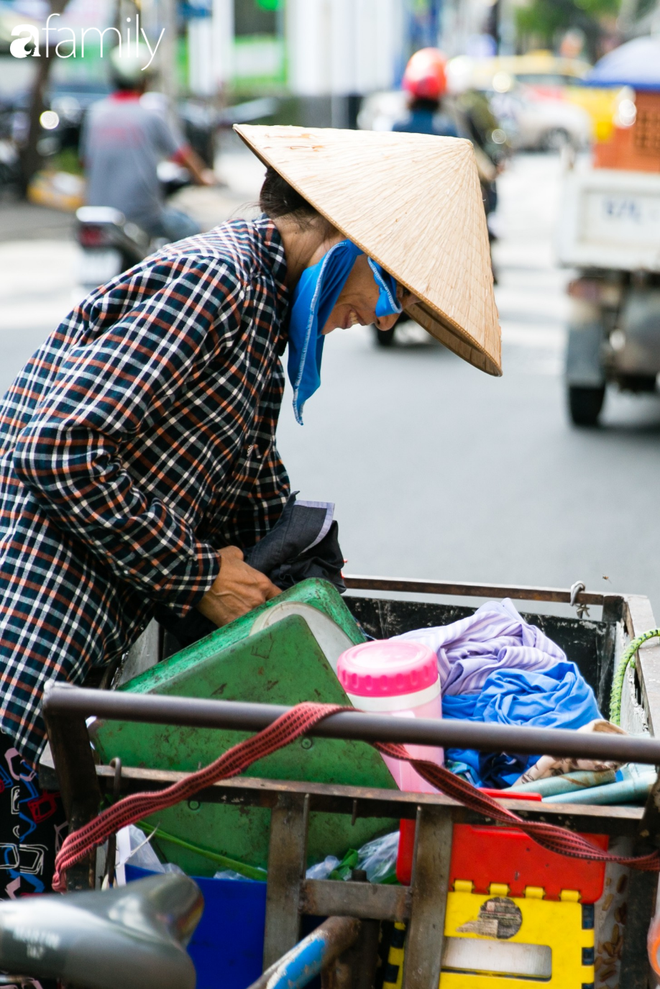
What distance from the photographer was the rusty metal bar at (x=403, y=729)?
1363mm

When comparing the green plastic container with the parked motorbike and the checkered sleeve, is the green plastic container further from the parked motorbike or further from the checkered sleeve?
the parked motorbike

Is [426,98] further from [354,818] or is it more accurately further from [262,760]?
[354,818]

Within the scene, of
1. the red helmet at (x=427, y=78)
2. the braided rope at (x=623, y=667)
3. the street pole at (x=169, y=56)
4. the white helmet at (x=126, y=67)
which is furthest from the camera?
the street pole at (x=169, y=56)

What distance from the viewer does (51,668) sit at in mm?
1733

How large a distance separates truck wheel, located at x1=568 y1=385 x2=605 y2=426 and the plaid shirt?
206 inches

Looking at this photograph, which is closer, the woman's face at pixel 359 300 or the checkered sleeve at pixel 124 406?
the checkered sleeve at pixel 124 406

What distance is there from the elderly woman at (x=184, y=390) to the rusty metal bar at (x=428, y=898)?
1.92ft

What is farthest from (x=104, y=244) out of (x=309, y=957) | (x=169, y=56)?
(x=169, y=56)

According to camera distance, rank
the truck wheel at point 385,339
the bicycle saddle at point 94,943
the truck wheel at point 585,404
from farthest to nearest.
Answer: the truck wheel at point 385,339, the truck wheel at point 585,404, the bicycle saddle at point 94,943

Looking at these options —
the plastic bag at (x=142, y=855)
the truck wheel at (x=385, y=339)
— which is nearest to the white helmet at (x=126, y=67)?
the truck wheel at (x=385, y=339)

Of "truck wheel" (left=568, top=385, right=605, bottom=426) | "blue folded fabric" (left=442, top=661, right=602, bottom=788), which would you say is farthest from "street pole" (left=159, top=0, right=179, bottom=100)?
"blue folded fabric" (left=442, top=661, right=602, bottom=788)

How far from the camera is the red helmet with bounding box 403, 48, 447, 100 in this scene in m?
8.47

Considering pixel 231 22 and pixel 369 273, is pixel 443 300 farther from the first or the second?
pixel 231 22

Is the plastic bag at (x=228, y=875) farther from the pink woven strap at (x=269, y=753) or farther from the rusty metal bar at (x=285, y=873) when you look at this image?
the pink woven strap at (x=269, y=753)
